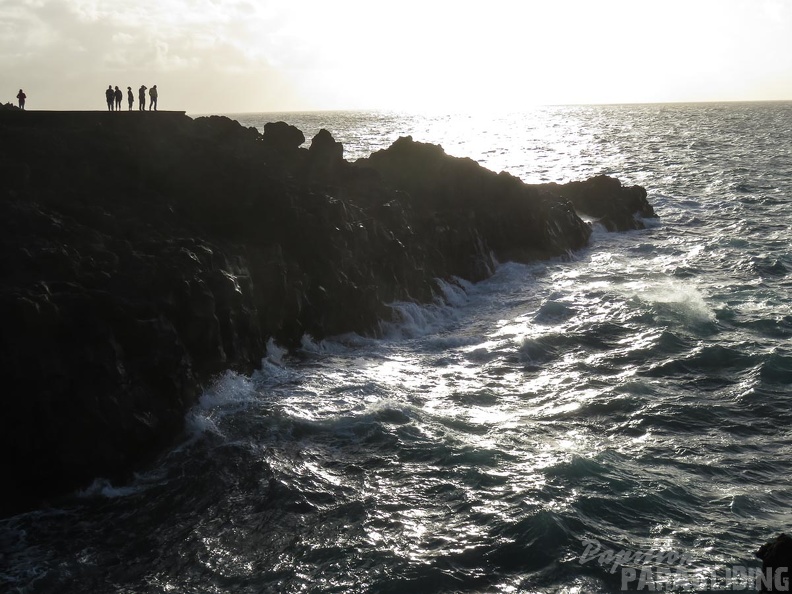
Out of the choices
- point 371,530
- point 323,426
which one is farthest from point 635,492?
point 323,426

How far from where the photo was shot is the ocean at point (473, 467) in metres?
12.1

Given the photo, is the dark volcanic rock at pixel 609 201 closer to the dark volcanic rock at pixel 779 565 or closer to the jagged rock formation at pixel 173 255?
the jagged rock formation at pixel 173 255

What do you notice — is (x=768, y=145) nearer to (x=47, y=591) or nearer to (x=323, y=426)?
(x=323, y=426)

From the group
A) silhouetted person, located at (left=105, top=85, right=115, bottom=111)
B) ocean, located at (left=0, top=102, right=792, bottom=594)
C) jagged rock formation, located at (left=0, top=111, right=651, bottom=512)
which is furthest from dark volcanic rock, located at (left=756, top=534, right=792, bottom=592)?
silhouetted person, located at (left=105, top=85, right=115, bottom=111)

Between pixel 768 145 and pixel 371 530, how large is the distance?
9436cm

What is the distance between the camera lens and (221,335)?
65.2ft

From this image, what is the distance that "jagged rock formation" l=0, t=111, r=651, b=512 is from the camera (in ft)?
51.4

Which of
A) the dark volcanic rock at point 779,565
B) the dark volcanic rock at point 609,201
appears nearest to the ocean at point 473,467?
the dark volcanic rock at point 779,565

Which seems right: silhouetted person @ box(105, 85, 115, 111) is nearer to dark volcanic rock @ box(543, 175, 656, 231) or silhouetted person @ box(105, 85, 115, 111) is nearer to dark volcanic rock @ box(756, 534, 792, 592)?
dark volcanic rock @ box(543, 175, 656, 231)

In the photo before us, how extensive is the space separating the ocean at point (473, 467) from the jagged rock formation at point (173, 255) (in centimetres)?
113

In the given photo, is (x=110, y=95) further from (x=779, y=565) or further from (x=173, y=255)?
(x=779, y=565)

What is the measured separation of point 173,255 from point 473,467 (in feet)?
34.4

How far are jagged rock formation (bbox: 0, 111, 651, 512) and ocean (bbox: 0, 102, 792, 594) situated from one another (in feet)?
3.71

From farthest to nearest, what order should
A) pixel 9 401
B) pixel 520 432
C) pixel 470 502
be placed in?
pixel 520 432 < pixel 9 401 < pixel 470 502
